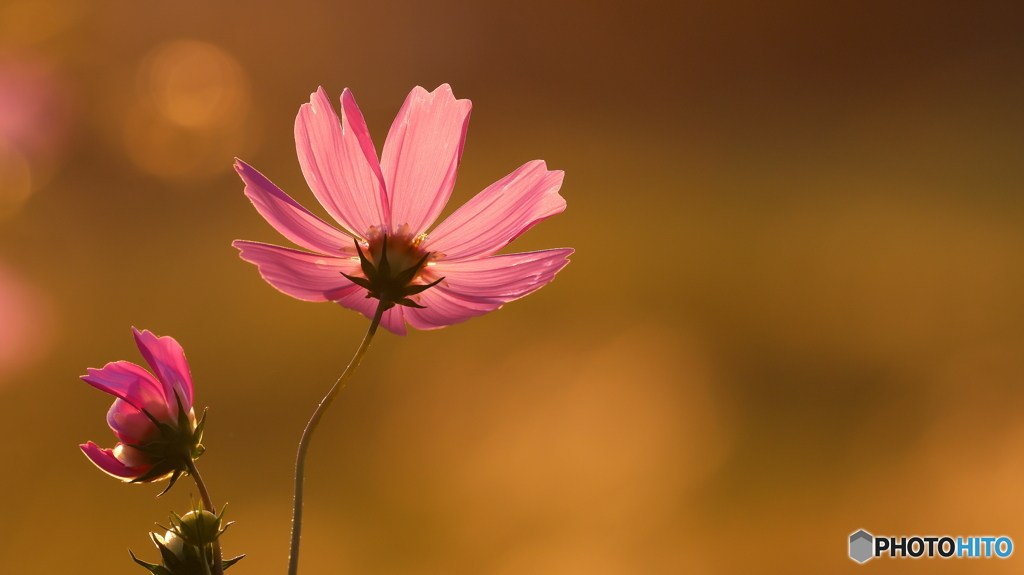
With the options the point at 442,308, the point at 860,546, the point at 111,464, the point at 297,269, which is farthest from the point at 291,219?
the point at 860,546

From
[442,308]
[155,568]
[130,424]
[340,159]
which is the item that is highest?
[340,159]

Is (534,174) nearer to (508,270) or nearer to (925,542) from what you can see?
(508,270)

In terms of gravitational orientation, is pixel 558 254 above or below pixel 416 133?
below

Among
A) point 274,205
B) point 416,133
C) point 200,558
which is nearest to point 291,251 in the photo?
point 274,205

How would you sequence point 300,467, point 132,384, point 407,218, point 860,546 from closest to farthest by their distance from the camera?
point 300,467, point 132,384, point 407,218, point 860,546

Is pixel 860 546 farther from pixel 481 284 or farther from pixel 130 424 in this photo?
pixel 130 424

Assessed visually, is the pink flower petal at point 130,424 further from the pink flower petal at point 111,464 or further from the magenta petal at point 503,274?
the magenta petal at point 503,274

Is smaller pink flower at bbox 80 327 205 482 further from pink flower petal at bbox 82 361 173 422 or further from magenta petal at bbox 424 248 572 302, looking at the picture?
magenta petal at bbox 424 248 572 302
